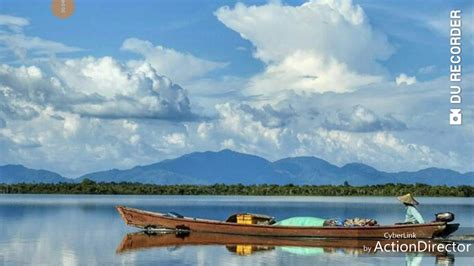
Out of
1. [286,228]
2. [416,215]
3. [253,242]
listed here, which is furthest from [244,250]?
[416,215]

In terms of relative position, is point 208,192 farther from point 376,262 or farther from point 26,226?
point 376,262

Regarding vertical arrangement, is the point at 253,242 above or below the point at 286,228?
below

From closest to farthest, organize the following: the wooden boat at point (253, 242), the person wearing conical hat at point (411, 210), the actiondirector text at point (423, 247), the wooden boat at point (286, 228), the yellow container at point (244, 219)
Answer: the actiondirector text at point (423, 247), the wooden boat at point (253, 242), the wooden boat at point (286, 228), the person wearing conical hat at point (411, 210), the yellow container at point (244, 219)

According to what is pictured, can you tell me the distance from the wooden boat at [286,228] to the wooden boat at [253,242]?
16 centimetres

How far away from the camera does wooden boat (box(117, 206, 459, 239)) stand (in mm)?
22000

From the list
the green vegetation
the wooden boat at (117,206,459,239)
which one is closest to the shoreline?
the green vegetation

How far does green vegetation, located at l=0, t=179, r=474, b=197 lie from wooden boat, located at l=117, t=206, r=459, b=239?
5032cm

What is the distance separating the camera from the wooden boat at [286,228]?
22000mm

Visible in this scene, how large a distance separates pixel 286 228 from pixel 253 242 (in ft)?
3.48

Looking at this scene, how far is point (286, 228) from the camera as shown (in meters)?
23.4

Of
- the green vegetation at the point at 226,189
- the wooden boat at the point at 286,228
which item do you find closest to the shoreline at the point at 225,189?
the green vegetation at the point at 226,189

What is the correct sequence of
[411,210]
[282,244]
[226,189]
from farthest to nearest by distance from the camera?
1. [226,189]
2. [282,244]
3. [411,210]

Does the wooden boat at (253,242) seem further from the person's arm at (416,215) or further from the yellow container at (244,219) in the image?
the person's arm at (416,215)

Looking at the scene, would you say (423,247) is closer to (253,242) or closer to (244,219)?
(253,242)
